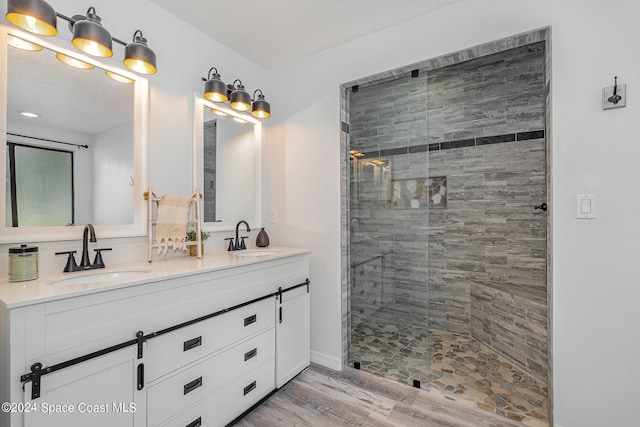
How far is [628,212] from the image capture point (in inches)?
58.5

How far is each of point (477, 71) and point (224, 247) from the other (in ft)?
9.88

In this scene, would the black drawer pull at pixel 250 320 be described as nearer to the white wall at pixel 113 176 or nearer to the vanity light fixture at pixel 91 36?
the white wall at pixel 113 176

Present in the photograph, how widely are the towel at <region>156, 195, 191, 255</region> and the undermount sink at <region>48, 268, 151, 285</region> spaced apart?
306 mm

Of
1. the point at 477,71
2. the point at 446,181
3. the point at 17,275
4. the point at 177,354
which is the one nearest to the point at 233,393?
the point at 177,354

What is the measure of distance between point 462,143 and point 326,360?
2501 millimetres

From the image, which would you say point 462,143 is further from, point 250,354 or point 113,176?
point 113,176

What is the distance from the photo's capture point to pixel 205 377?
1.59 metres

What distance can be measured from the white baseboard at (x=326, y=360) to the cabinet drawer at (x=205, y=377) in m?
0.62

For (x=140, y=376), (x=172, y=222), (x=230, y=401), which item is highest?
(x=172, y=222)

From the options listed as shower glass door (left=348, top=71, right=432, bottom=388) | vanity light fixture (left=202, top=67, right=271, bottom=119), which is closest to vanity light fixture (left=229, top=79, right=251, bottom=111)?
vanity light fixture (left=202, top=67, right=271, bottom=119)

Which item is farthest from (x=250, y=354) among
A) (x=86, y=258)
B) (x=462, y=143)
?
(x=462, y=143)

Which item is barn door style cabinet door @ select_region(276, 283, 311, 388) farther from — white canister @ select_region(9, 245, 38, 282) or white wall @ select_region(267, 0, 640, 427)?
white wall @ select_region(267, 0, 640, 427)

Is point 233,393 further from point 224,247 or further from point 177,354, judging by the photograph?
point 224,247

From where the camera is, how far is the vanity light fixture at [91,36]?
1.40m
